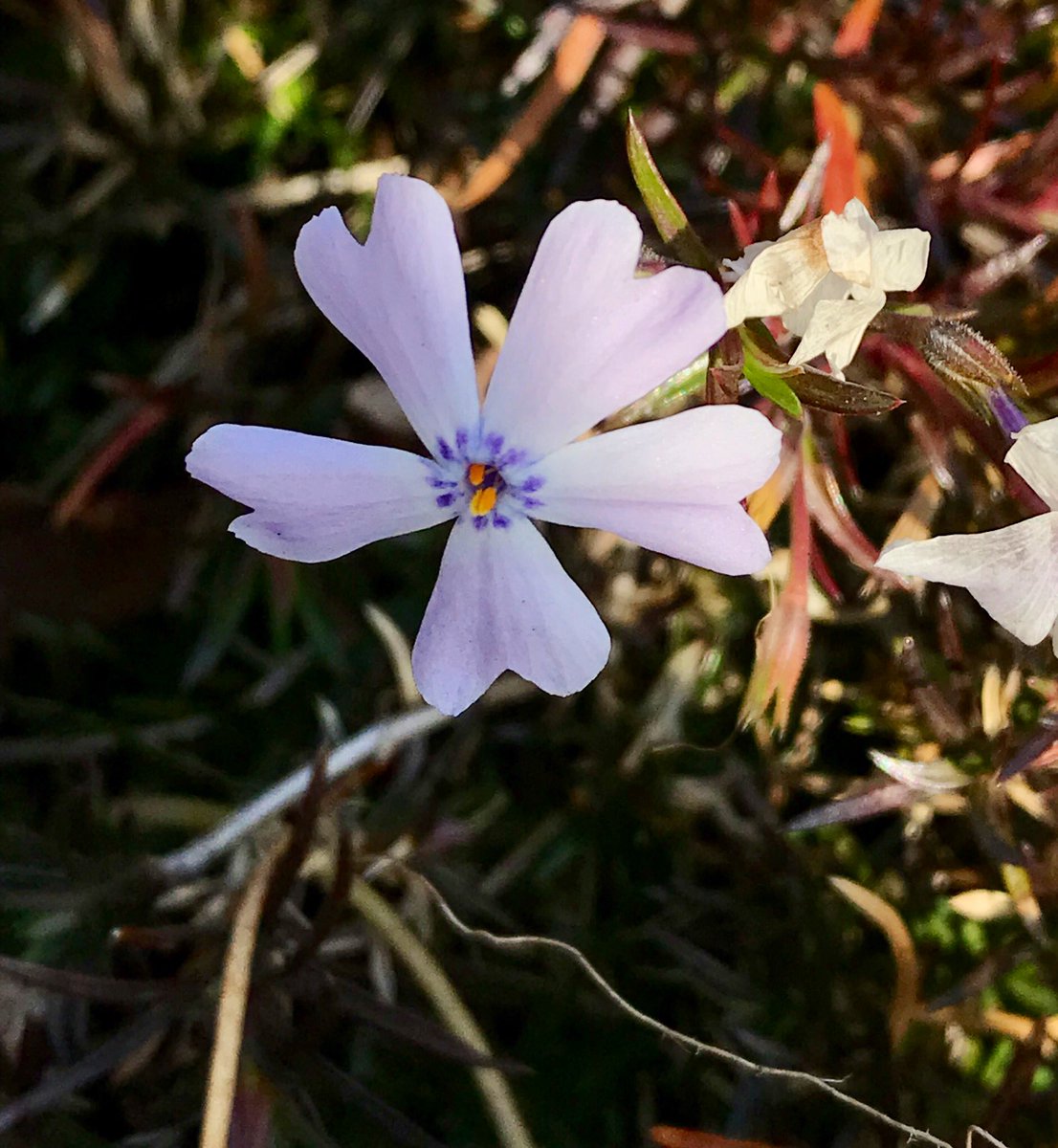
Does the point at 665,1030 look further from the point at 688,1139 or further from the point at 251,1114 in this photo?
the point at 251,1114

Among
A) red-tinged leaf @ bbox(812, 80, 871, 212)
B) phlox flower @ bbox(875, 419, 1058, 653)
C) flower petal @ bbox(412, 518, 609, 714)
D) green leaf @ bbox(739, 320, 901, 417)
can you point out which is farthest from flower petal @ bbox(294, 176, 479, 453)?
red-tinged leaf @ bbox(812, 80, 871, 212)

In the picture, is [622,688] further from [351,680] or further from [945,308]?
[945,308]

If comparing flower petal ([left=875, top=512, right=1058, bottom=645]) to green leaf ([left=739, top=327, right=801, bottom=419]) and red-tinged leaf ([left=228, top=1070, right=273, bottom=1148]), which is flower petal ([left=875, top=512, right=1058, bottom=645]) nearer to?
green leaf ([left=739, top=327, right=801, bottom=419])

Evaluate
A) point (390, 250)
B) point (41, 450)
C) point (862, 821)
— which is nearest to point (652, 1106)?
point (862, 821)

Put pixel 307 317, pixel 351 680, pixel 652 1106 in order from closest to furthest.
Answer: pixel 652 1106
pixel 351 680
pixel 307 317

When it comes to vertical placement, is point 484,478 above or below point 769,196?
below

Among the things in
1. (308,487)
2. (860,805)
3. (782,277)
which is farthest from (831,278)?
(860,805)
